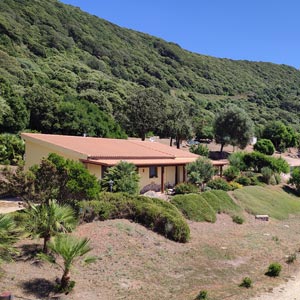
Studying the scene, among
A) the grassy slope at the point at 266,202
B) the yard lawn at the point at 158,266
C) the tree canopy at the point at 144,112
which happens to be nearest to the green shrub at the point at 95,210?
the yard lawn at the point at 158,266

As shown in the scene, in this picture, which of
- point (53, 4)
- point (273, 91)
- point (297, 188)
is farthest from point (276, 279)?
point (273, 91)

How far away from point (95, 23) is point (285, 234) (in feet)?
521

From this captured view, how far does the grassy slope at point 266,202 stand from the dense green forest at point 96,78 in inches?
880

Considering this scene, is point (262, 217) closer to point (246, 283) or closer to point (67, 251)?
point (246, 283)

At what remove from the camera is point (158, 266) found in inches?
588

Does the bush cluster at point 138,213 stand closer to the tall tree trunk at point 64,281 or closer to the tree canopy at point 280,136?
the tall tree trunk at point 64,281

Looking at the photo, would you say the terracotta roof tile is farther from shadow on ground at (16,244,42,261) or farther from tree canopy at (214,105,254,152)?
tree canopy at (214,105,254,152)

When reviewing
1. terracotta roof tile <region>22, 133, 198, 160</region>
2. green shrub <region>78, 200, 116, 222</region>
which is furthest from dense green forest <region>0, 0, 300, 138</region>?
green shrub <region>78, 200, 116, 222</region>

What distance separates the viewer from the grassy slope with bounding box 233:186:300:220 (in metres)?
28.5

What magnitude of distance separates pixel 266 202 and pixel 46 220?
863 inches

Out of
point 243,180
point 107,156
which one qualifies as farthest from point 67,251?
point 243,180

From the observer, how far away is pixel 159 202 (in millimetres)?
20562

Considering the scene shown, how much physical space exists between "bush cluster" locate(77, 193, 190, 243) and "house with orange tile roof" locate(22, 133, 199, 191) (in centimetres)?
541

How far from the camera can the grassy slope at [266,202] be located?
28533 millimetres
